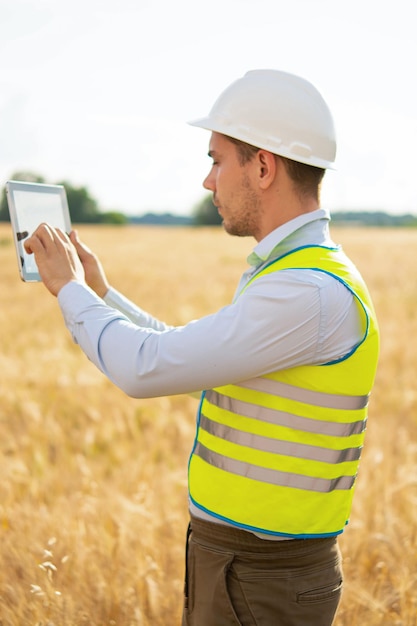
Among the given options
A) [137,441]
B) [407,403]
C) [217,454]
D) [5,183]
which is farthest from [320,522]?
[407,403]

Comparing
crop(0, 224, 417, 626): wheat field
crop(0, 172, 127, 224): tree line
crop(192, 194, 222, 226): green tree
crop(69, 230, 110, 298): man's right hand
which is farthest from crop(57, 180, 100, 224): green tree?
A: crop(69, 230, 110, 298): man's right hand

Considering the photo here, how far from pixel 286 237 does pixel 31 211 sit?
30.2 inches

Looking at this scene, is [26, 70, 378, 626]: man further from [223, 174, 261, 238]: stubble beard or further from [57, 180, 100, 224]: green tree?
[57, 180, 100, 224]: green tree

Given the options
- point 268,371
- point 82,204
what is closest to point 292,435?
point 268,371

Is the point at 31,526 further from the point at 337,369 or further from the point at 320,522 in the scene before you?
the point at 337,369

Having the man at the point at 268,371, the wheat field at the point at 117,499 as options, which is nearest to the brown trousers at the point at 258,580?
the man at the point at 268,371

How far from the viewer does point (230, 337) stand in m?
1.77

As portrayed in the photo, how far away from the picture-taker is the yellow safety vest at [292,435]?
6.35 feet

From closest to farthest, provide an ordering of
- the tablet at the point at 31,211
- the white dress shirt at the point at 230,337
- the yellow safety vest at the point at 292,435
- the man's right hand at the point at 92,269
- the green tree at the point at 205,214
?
the white dress shirt at the point at 230,337 → the yellow safety vest at the point at 292,435 → the tablet at the point at 31,211 → the man's right hand at the point at 92,269 → the green tree at the point at 205,214

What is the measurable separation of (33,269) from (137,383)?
594 mm

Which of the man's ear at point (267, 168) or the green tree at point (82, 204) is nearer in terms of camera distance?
the man's ear at point (267, 168)

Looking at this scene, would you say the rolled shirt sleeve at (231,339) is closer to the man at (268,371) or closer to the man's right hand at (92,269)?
the man at (268,371)

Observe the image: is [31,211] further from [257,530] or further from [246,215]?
[257,530]

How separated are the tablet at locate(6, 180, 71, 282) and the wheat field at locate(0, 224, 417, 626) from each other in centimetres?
101
